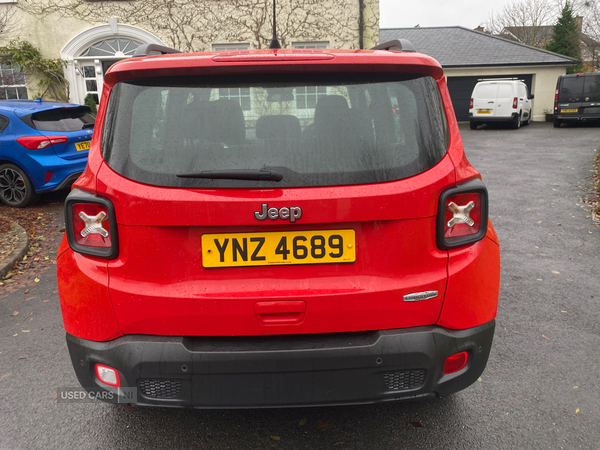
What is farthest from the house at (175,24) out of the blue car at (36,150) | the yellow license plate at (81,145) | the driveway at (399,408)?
the driveway at (399,408)

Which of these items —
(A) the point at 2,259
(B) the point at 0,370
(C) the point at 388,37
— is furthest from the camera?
(C) the point at 388,37

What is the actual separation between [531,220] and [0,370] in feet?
21.7

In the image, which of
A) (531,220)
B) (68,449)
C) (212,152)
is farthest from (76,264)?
(531,220)

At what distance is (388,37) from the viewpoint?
30016 millimetres

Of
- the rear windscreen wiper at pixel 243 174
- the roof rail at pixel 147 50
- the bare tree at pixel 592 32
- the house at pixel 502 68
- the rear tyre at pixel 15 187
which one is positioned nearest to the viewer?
the rear windscreen wiper at pixel 243 174

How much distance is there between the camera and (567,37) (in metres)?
38.3

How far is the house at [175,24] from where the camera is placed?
1568 cm

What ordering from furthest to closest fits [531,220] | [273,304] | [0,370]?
[531,220]
[0,370]
[273,304]

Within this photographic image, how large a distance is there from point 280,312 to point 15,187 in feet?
24.9

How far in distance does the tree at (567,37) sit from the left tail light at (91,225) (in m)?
42.9

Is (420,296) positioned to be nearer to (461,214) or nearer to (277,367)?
(461,214)

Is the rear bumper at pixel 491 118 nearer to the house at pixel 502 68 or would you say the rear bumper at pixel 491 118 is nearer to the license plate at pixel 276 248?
the house at pixel 502 68

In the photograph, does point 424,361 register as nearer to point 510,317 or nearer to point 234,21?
point 510,317

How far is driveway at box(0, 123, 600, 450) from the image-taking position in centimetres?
260
